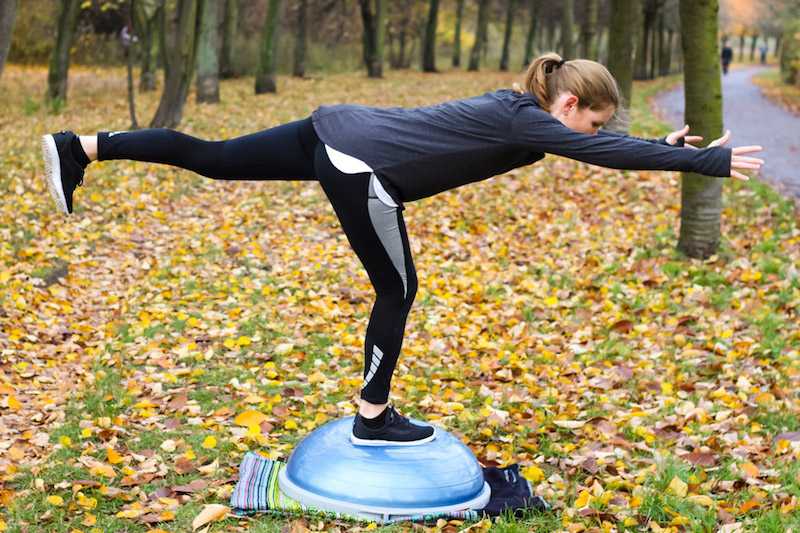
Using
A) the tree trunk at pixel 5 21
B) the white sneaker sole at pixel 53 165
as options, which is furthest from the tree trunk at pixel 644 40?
the white sneaker sole at pixel 53 165

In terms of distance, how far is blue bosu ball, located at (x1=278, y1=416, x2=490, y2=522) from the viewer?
4137 millimetres

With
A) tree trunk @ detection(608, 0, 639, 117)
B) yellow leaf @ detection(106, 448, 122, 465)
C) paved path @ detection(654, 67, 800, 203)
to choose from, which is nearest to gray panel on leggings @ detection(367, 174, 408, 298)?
yellow leaf @ detection(106, 448, 122, 465)

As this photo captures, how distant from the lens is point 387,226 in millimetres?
3922

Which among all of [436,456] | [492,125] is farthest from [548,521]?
[492,125]

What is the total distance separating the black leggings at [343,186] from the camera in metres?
3.91

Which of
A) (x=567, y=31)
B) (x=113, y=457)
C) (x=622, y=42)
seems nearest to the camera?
(x=113, y=457)

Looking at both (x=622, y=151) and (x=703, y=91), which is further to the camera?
(x=703, y=91)

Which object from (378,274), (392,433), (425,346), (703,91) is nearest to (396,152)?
(378,274)

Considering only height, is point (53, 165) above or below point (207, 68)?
below

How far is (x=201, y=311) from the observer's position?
7.57 metres

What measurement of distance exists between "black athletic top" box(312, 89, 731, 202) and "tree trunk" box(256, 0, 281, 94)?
19.2 m

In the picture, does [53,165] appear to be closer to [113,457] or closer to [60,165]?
[60,165]

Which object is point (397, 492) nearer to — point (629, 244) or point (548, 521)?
point (548, 521)

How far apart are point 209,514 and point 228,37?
2362cm
